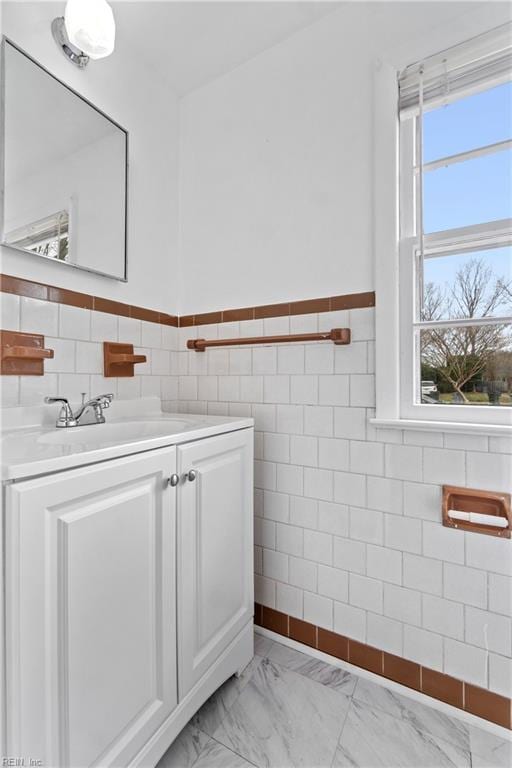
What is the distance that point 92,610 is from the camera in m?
0.78

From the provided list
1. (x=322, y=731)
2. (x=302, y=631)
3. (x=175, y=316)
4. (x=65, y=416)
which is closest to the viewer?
(x=322, y=731)

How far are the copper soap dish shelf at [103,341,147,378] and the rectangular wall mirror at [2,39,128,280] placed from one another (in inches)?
10.9

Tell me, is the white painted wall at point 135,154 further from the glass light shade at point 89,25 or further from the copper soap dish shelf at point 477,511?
the copper soap dish shelf at point 477,511

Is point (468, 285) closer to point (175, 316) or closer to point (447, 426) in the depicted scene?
point (447, 426)

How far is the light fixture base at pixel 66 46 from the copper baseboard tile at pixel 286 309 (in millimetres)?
996

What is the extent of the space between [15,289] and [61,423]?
0.45 meters

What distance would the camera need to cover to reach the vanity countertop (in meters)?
0.71

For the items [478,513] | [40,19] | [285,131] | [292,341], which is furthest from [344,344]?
[40,19]

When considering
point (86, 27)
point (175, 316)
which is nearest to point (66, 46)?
point (86, 27)

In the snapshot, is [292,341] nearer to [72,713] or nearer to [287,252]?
[287,252]

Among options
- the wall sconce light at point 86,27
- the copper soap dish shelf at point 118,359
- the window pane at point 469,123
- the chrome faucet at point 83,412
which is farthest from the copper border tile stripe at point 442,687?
the wall sconce light at point 86,27

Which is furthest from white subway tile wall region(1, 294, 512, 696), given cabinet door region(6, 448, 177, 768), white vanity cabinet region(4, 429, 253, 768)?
cabinet door region(6, 448, 177, 768)

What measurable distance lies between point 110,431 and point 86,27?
4.21ft

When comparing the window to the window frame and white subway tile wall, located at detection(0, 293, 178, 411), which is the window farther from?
white subway tile wall, located at detection(0, 293, 178, 411)
